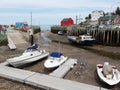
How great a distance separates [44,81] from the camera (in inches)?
413

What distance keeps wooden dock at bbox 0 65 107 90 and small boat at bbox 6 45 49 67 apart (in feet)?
7.42

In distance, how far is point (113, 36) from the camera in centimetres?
3095

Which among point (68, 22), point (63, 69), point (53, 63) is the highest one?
point (68, 22)

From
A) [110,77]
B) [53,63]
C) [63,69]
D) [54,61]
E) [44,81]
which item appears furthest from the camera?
[54,61]

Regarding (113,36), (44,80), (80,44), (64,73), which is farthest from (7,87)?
(113,36)

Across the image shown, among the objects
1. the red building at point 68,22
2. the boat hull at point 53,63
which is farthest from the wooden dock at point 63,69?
the red building at point 68,22

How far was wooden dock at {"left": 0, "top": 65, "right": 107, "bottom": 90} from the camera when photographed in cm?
972

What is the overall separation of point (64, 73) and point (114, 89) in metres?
3.50

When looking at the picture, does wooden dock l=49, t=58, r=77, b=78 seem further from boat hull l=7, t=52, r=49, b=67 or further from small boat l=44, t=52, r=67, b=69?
boat hull l=7, t=52, r=49, b=67

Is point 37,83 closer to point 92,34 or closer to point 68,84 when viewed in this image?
point 68,84

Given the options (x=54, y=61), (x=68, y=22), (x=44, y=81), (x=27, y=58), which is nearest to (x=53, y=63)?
(x=54, y=61)

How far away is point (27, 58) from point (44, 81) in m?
5.55

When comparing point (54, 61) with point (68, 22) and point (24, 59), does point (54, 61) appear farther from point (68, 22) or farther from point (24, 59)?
point (68, 22)

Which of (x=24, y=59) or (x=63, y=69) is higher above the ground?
(x=24, y=59)
